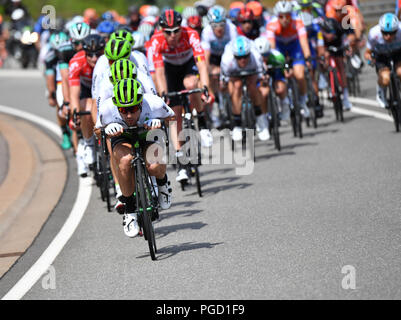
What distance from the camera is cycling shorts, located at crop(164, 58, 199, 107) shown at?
13836 millimetres

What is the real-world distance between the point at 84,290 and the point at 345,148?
7454mm

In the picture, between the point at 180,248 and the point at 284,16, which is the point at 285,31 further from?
the point at 180,248

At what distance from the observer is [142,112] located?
948cm

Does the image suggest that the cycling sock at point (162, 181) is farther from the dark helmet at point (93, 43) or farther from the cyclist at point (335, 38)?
the cyclist at point (335, 38)

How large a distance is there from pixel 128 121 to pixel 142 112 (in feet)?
0.68

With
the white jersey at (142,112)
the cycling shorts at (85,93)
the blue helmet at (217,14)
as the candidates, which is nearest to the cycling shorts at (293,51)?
the blue helmet at (217,14)

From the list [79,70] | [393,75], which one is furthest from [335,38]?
[79,70]

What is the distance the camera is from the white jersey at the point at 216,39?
17.1 meters

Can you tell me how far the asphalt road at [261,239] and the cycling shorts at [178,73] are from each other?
4.32 ft

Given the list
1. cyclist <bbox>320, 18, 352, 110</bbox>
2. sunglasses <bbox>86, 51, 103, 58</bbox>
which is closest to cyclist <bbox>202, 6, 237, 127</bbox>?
cyclist <bbox>320, 18, 352, 110</bbox>

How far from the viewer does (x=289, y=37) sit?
17.4 m

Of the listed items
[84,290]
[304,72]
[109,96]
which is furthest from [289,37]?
[84,290]

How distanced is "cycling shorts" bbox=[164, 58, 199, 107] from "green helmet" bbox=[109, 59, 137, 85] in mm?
4133
